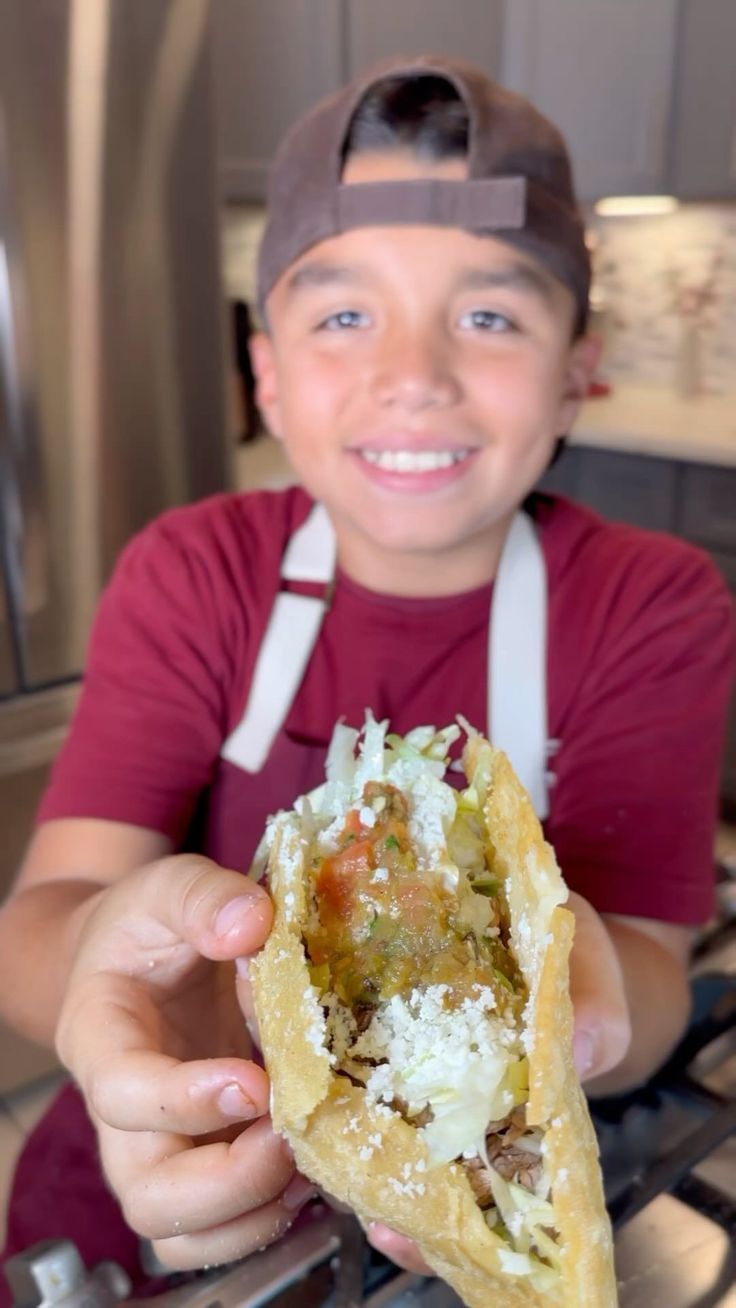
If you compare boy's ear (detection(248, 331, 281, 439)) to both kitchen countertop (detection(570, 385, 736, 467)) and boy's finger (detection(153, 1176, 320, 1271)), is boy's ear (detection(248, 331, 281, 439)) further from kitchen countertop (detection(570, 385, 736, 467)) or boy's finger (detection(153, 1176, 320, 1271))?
kitchen countertop (detection(570, 385, 736, 467))

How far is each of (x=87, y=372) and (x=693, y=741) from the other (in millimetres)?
1389

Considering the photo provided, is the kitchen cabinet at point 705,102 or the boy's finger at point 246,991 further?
the kitchen cabinet at point 705,102

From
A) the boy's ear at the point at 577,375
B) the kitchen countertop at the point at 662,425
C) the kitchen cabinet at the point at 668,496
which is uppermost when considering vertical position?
the boy's ear at the point at 577,375

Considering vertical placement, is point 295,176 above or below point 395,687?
above

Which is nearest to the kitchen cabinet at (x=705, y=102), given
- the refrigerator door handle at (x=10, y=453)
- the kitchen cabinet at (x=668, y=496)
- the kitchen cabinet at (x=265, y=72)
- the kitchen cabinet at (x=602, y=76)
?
the kitchen cabinet at (x=602, y=76)

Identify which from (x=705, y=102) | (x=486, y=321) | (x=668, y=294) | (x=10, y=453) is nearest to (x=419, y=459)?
(x=486, y=321)

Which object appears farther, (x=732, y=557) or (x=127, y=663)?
(x=732, y=557)

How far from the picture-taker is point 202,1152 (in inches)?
20.8

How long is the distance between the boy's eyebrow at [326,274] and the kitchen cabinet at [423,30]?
2152 mm

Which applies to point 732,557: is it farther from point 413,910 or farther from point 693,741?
point 413,910

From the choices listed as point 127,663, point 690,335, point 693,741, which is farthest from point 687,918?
point 690,335

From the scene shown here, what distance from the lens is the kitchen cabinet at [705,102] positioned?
2.57 metres

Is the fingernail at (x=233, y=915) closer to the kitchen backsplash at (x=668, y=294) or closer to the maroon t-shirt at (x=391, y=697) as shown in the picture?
the maroon t-shirt at (x=391, y=697)

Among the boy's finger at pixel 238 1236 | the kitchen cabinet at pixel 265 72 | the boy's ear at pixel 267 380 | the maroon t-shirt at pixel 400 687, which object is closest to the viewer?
the boy's finger at pixel 238 1236
